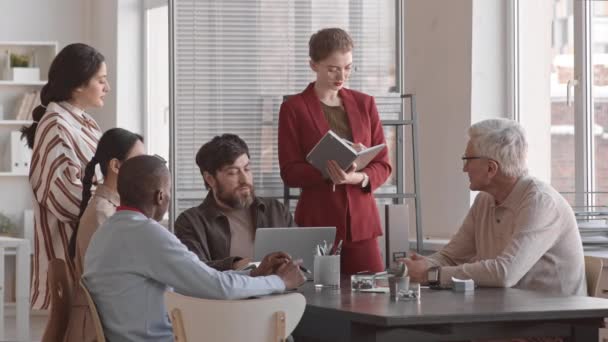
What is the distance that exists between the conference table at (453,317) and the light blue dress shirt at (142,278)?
282 millimetres

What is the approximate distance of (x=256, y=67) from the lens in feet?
17.2

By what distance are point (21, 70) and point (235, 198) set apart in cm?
496

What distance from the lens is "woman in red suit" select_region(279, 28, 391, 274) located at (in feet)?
14.1

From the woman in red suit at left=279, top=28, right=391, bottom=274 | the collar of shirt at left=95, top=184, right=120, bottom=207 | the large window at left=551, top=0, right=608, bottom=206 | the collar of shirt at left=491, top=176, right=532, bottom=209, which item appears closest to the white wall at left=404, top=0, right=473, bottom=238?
the large window at left=551, top=0, right=608, bottom=206

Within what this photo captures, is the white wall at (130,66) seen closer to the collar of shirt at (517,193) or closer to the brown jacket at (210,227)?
the brown jacket at (210,227)

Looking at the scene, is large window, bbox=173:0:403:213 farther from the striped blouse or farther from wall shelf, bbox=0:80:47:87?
wall shelf, bbox=0:80:47:87

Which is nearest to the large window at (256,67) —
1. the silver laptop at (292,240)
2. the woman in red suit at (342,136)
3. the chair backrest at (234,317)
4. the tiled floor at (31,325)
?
the woman in red suit at (342,136)

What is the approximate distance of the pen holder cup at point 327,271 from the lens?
3.50 m

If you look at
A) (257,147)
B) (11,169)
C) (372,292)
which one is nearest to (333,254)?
(372,292)

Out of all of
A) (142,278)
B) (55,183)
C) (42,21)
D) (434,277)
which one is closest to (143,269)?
(142,278)

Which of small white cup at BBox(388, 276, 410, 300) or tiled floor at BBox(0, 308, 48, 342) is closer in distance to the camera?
small white cup at BBox(388, 276, 410, 300)

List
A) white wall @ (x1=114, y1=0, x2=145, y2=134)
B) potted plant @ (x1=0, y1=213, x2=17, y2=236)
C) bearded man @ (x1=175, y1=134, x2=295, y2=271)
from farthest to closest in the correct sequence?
potted plant @ (x1=0, y1=213, x2=17, y2=236) → white wall @ (x1=114, y1=0, x2=145, y2=134) → bearded man @ (x1=175, y1=134, x2=295, y2=271)

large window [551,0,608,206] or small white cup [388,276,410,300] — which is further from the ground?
large window [551,0,608,206]

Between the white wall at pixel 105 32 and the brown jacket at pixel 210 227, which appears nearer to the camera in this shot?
the brown jacket at pixel 210 227
